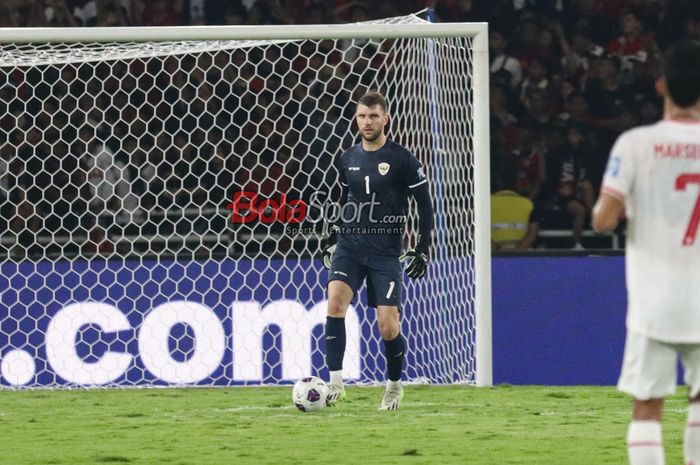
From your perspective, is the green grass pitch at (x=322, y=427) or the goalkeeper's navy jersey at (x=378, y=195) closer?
the green grass pitch at (x=322, y=427)

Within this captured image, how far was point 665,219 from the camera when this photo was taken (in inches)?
172

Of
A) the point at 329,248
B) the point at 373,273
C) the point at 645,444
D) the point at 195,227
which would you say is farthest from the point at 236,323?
the point at 645,444

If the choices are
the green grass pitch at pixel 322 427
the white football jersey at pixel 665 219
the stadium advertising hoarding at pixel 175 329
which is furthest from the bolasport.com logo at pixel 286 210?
the white football jersey at pixel 665 219

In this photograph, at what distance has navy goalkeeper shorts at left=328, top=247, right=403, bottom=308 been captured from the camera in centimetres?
796

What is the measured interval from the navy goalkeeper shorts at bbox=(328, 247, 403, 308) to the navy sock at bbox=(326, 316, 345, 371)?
209mm

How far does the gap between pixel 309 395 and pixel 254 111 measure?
3373 mm

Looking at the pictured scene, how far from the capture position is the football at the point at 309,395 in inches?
307

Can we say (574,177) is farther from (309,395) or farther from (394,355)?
(309,395)

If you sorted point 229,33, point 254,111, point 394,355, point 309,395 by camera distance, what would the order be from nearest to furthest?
point 309,395 < point 394,355 < point 229,33 < point 254,111

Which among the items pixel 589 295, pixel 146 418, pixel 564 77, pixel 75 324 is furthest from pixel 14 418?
pixel 564 77

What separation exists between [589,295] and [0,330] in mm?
4031

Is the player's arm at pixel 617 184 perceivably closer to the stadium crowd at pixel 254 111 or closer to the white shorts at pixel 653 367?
the white shorts at pixel 653 367

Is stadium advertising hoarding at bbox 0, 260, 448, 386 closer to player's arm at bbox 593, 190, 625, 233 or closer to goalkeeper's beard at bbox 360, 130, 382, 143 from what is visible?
goalkeeper's beard at bbox 360, 130, 382, 143

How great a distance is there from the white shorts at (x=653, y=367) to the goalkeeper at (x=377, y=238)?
355 cm
